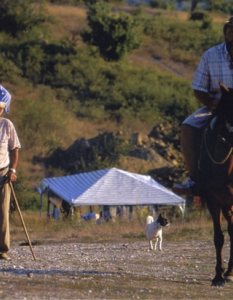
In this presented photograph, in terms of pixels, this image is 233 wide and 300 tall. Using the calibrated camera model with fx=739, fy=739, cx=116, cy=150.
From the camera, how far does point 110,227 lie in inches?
750

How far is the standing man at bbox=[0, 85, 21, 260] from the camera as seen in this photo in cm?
950

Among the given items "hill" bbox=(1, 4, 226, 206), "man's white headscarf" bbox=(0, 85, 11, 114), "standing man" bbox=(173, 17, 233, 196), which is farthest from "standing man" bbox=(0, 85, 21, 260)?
"hill" bbox=(1, 4, 226, 206)

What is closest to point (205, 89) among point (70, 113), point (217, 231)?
point (217, 231)

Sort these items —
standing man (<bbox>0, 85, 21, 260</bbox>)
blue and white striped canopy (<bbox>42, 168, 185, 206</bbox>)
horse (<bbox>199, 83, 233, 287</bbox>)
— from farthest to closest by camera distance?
blue and white striped canopy (<bbox>42, 168, 185, 206</bbox>) → standing man (<bbox>0, 85, 21, 260</bbox>) → horse (<bbox>199, 83, 233, 287</bbox>)

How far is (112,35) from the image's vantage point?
57469 millimetres

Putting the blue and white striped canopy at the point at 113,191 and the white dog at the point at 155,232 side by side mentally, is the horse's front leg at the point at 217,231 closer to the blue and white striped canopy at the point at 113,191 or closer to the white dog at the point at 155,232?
the white dog at the point at 155,232

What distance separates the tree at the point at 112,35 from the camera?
57281mm

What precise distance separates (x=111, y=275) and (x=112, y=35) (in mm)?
50035

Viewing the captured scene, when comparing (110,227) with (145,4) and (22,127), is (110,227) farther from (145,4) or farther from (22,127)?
(145,4)

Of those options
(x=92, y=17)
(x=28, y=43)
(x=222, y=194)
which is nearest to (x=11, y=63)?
(x=28, y=43)

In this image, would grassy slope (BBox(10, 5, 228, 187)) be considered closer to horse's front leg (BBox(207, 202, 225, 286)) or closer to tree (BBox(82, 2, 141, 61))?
tree (BBox(82, 2, 141, 61))

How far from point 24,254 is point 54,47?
4817 centimetres

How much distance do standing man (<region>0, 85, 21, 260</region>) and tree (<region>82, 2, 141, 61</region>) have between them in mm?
47687

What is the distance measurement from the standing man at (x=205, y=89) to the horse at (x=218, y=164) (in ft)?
0.47
